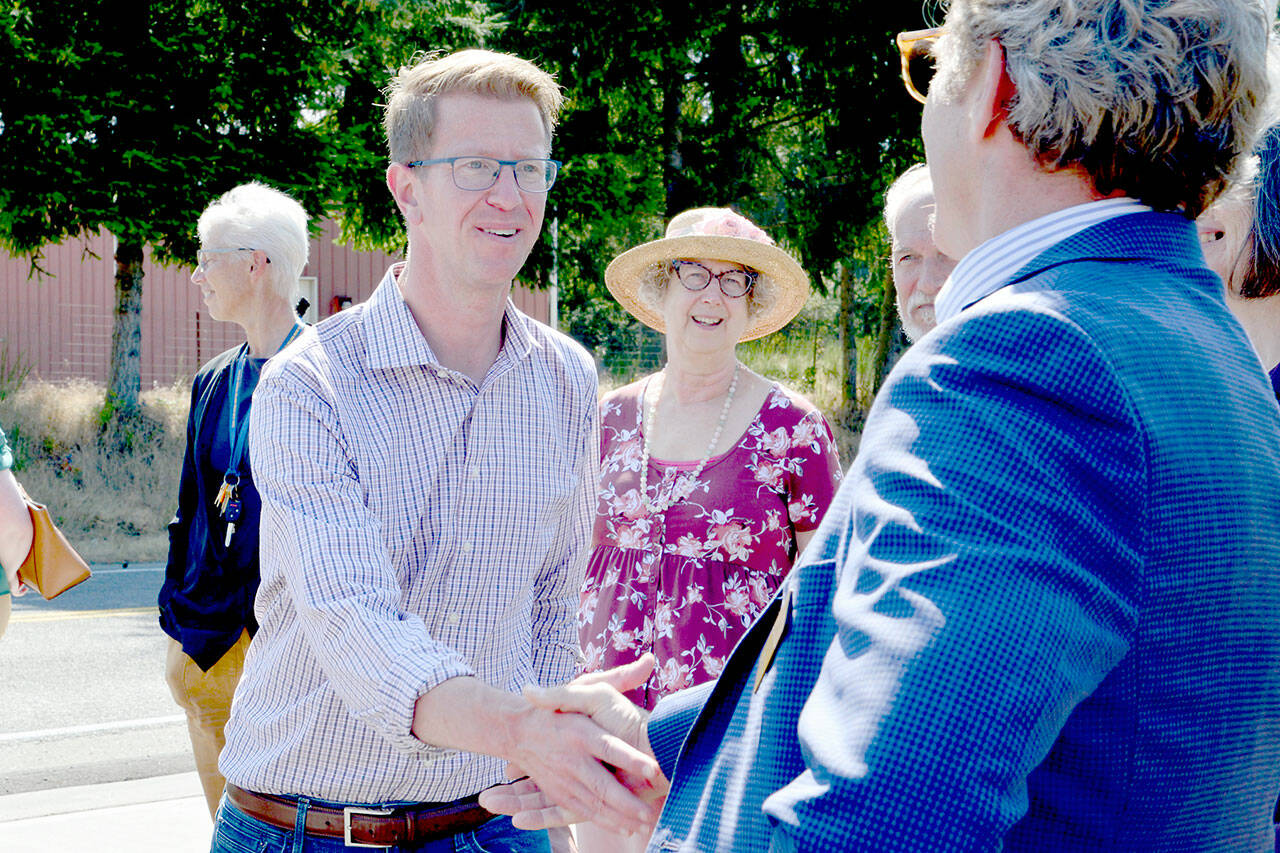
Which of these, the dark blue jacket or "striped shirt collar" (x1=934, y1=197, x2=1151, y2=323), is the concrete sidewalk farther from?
"striped shirt collar" (x1=934, y1=197, x2=1151, y2=323)

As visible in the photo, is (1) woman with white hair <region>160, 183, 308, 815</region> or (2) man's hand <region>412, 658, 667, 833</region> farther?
(1) woman with white hair <region>160, 183, 308, 815</region>

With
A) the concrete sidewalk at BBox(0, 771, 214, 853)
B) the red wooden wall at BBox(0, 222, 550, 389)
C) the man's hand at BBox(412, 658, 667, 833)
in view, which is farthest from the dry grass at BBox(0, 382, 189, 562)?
the man's hand at BBox(412, 658, 667, 833)

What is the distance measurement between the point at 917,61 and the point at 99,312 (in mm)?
22171

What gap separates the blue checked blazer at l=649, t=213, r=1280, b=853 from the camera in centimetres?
95

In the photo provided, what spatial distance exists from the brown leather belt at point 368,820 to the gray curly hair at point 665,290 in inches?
92.6

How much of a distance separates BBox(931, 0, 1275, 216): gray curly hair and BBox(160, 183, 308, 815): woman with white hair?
2.96 metres

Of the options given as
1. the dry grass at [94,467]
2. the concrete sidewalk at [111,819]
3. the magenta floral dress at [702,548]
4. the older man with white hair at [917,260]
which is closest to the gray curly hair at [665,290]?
the magenta floral dress at [702,548]

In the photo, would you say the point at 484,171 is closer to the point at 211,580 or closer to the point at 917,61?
the point at 917,61

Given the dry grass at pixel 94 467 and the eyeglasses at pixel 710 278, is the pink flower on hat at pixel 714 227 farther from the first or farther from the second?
the dry grass at pixel 94 467

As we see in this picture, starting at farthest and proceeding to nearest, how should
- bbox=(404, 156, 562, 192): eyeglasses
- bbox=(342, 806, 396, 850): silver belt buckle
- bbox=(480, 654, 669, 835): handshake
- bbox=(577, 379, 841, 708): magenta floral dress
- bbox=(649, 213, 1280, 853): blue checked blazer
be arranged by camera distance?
bbox=(577, 379, 841, 708): magenta floral dress < bbox=(404, 156, 562, 192): eyeglasses < bbox=(342, 806, 396, 850): silver belt buckle < bbox=(480, 654, 669, 835): handshake < bbox=(649, 213, 1280, 853): blue checked blazer

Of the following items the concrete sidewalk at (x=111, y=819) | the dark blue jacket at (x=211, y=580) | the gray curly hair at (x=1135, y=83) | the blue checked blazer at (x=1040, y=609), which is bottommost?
the concrete sidewalk at (x=111, y=819)

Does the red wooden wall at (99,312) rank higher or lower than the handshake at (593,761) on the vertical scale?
lower

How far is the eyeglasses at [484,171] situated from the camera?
7.72ft

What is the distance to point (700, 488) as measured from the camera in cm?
351
